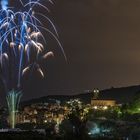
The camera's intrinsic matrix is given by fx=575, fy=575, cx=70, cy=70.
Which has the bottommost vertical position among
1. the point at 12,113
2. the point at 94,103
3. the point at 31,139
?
the point at 31,139

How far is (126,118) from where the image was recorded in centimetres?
7756

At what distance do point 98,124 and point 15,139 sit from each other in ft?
112

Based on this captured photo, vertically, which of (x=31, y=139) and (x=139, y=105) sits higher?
(x=139, y=105)

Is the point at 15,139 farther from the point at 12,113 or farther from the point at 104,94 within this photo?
the point at 104,94

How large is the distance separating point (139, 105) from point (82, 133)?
53.8 meters

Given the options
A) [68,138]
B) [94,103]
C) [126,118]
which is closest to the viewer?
[68,138]

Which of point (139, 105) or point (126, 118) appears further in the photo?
point (139, 105)

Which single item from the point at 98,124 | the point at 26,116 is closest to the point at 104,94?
the point at 26,116

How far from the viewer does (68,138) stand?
3039 cm

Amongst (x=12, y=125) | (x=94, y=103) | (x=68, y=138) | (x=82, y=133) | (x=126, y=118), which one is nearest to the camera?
(x=68, y=138)

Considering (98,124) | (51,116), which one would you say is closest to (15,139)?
(98,124)

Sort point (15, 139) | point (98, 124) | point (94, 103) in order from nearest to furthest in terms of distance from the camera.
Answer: point (15, 139) → point (98, 124) → point (94, 103)

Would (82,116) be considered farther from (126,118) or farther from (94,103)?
(94,103)

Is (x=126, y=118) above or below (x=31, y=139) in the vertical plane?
above
